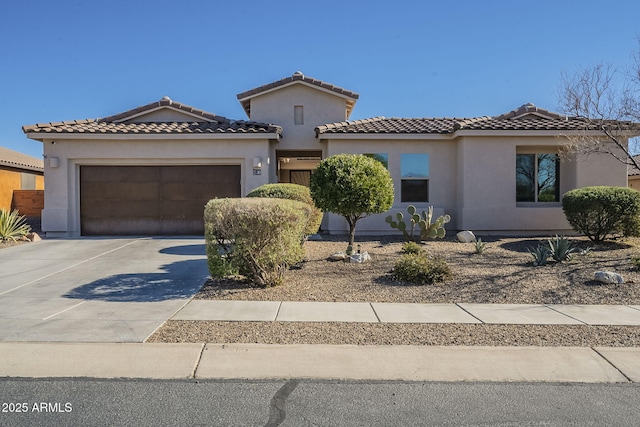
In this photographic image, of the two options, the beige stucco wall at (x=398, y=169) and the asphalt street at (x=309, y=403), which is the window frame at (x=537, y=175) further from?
the asphalt street at (x=309, y=403)

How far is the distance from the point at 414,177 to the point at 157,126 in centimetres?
899

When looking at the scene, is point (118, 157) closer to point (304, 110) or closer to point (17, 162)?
point (304, 110)

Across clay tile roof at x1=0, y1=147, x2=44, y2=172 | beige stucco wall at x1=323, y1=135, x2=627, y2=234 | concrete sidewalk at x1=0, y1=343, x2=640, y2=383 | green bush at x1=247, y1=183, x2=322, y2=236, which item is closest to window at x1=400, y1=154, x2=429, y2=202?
beige stucco wall at x1=323, y1=135, x2=627, y2=234

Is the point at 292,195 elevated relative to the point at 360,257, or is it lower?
elevated

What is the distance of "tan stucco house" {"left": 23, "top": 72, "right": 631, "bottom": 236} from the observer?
49.1 ft

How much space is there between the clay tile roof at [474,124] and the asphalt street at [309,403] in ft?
37.8

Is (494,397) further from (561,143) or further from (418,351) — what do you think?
(561,143)

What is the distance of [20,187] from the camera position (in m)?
23.9

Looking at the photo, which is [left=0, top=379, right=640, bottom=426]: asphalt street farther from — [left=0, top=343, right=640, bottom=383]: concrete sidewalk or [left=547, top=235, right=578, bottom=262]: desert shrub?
[left=547, top=235, right=578, bottom=262]: desert shrub

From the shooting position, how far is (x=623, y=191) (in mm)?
12367

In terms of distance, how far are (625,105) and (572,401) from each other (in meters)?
9.98

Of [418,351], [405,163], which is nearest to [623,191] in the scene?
[405,163]

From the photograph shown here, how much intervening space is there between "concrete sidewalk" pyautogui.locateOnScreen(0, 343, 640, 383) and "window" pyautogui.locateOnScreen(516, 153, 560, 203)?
11.3 meters

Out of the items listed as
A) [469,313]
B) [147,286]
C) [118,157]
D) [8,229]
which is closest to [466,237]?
[469,313]
